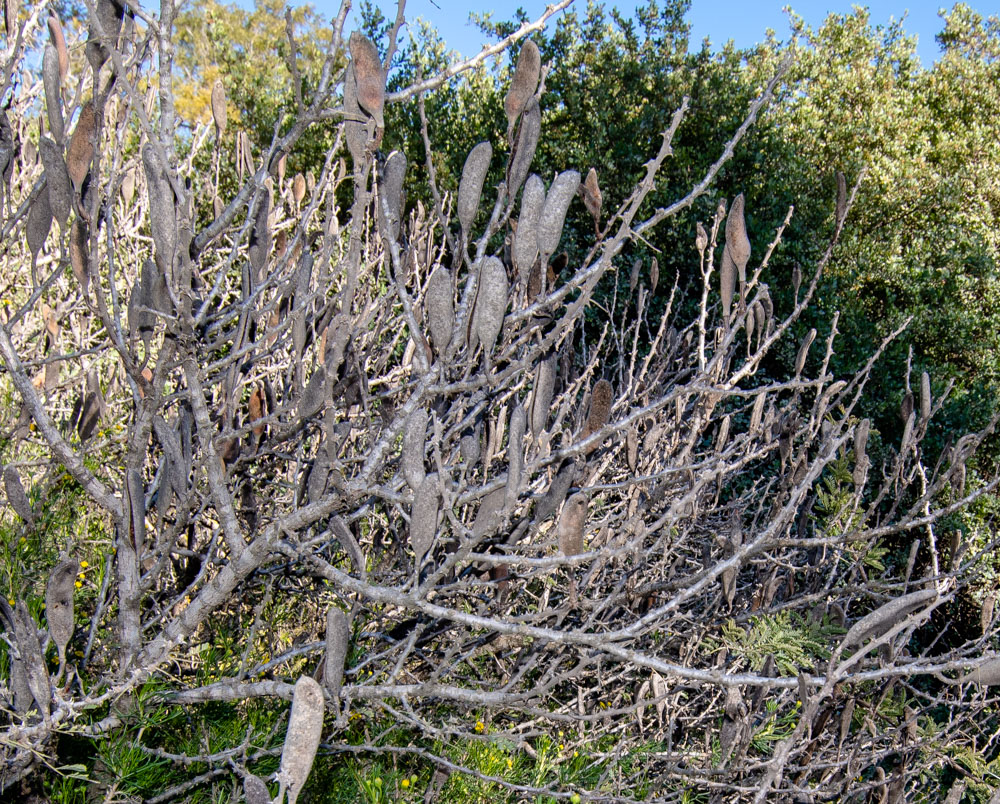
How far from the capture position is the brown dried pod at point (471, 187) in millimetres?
1298

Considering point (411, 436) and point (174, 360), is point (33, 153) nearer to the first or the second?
point (174, 360)

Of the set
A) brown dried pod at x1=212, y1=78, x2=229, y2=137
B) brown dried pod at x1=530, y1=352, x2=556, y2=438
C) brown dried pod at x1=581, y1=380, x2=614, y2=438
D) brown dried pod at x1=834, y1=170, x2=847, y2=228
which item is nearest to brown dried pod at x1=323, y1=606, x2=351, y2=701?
brown dried pod at x1=530, y1=352, x2=556, y2=438

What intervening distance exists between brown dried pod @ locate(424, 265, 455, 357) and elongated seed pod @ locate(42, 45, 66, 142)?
68 cm

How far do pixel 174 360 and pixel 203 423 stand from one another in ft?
0.42

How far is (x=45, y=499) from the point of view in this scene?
2547 mm

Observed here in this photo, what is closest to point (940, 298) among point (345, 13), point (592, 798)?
point (592, 798)

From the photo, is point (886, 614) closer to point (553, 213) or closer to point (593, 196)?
point (553, 213)

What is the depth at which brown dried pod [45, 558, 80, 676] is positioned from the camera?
141 centimetres

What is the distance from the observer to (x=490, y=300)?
1.16 metres

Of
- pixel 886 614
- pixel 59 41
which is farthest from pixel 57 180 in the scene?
pixel 886 614

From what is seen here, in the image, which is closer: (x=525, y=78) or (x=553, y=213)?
(x=553, y=213)

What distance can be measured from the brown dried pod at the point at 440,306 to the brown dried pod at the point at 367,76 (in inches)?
11.5

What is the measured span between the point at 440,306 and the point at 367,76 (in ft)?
1.32

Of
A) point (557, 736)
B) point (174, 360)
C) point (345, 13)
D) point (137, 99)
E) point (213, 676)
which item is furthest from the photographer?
point (557, 736)
